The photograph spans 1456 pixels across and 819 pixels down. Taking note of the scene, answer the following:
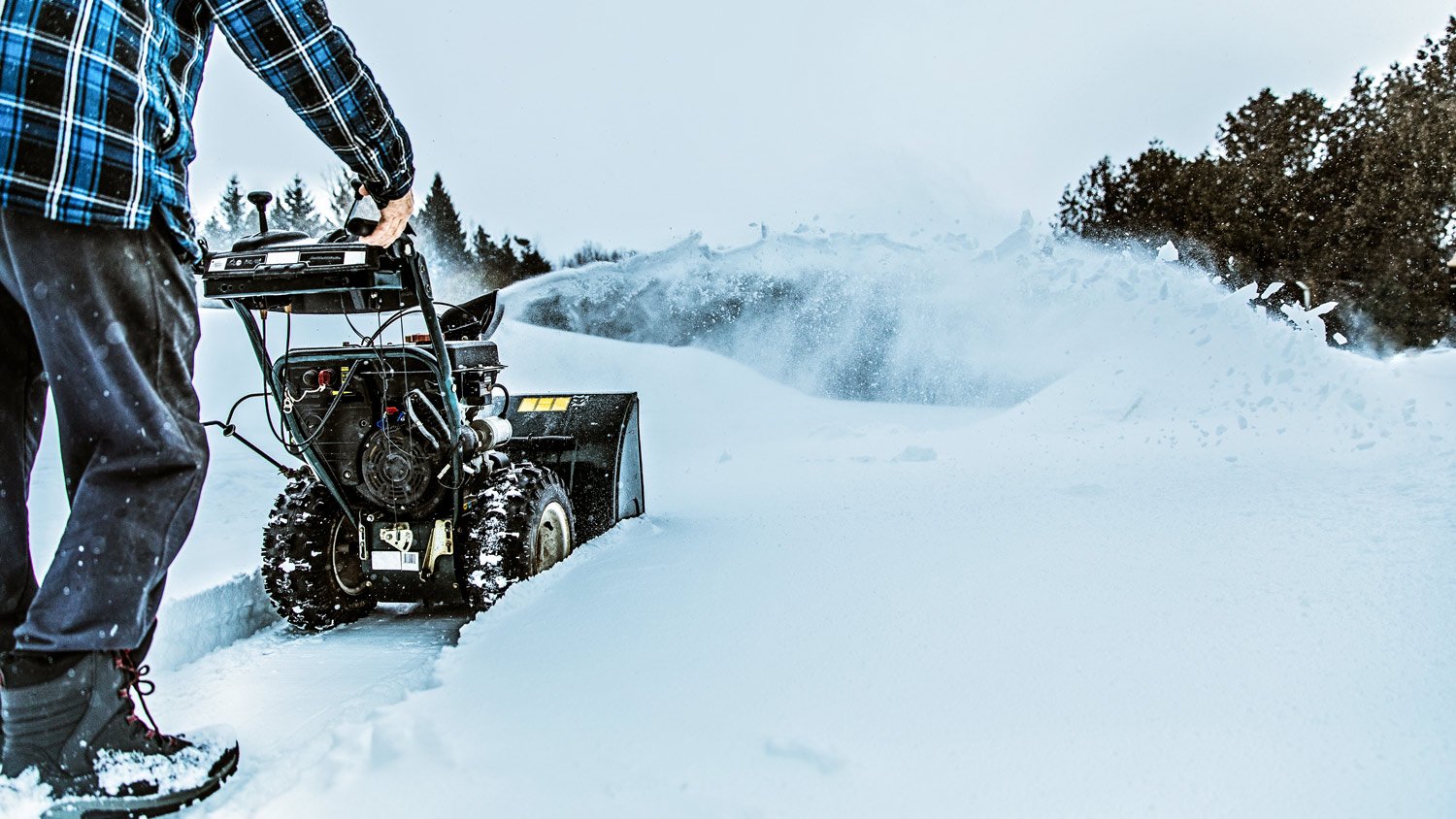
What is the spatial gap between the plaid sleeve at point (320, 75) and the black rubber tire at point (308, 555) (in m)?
1.34

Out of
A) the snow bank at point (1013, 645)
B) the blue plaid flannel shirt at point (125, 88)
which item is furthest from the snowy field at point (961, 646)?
the blue plaid flannel shirt at point (125, 88)

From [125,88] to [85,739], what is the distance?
0.95 meters

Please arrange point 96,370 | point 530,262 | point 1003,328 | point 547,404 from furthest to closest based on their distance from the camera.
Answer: point 530,262 → point 1003,328 → point 547,404 → point 96,370

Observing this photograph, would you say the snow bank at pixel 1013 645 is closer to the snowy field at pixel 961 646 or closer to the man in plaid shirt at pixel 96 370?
the snowy field at pixel 961 646

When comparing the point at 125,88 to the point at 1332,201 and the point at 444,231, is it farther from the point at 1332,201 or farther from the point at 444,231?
the point at 444,231

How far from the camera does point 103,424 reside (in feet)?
4.37

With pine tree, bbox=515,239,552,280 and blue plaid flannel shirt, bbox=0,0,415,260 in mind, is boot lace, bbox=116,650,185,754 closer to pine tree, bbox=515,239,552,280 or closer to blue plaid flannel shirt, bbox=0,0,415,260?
blue plaid flannel shirt, bbox=0,0,415,260

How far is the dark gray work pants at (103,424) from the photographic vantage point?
1.30 meters

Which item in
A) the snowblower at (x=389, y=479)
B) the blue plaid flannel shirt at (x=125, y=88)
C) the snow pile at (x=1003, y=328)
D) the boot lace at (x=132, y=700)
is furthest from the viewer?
the snow pile at (x=1003, y=328)

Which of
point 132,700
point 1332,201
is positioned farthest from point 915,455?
point 1332,201

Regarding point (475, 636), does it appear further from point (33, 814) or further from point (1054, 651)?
point (1054, 651)

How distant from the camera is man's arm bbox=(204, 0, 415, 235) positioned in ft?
5.07

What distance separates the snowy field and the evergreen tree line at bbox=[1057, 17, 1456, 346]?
78.2ft

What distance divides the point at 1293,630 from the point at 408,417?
2096 millimetres
